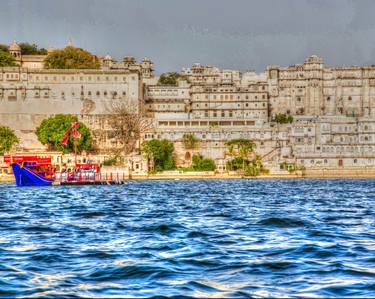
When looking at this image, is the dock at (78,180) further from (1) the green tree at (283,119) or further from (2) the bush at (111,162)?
(1) the green tree at (283,119)

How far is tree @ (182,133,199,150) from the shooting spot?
123 metres

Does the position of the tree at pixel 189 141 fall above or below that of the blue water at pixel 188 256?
above

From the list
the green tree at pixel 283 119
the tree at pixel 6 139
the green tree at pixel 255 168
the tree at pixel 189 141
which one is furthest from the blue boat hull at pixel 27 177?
the green tree at pixel 283 119

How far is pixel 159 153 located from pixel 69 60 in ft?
124

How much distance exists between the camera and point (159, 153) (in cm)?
11750

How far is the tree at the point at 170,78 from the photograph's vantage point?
162 metres

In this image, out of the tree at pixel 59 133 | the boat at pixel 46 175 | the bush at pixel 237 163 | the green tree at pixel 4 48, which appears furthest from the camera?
the green tree at pixel 4 48

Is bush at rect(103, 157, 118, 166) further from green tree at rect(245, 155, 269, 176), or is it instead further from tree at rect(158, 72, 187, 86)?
tree at rect(158, 72, 187, 86)

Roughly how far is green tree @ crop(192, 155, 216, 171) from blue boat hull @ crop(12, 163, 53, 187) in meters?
35.4

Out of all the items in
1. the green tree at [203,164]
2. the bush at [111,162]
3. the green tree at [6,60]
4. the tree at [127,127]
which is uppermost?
the green tree at [6,60]

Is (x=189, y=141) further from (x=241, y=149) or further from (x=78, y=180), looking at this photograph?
(x=78, y=180)

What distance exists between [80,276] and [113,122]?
10982 cm

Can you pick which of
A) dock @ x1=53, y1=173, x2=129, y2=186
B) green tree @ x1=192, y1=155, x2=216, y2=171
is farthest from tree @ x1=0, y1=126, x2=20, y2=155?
green tree @ x1=192, y1=155, x2=216, y2=171

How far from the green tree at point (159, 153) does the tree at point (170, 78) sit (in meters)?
41.4
